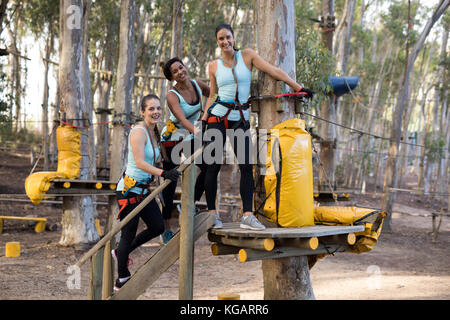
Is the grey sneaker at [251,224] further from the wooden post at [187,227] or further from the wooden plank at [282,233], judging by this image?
the wooden post at [187,227]

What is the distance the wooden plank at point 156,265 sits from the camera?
4020mm

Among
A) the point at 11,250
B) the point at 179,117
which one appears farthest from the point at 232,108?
the point at 11,250

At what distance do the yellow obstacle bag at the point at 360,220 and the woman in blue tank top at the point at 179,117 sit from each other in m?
1.28

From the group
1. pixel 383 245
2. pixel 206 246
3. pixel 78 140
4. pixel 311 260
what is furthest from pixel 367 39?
pixel 311 260

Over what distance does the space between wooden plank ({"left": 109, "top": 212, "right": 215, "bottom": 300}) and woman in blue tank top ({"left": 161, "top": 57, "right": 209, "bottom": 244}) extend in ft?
1.16

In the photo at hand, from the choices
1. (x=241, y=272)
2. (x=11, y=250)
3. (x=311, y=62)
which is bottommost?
(x=241, y=272)

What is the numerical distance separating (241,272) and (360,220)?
17.2 ft

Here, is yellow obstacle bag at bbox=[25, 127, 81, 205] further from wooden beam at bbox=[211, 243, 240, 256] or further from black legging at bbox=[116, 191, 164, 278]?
wooden beam at bbox=[211, 243, 240, 256]

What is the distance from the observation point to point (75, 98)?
366 inches

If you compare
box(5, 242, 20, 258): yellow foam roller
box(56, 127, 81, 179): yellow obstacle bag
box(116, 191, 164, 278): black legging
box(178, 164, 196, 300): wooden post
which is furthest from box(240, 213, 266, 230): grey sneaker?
box(5, 242, 20, 258): yellow foam roller

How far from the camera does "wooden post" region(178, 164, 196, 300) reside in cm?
387

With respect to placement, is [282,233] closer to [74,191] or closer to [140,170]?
[140,170]

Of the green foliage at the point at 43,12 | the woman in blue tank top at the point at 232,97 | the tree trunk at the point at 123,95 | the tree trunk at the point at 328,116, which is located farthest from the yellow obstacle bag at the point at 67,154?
the green foliage at the point at 43,12
